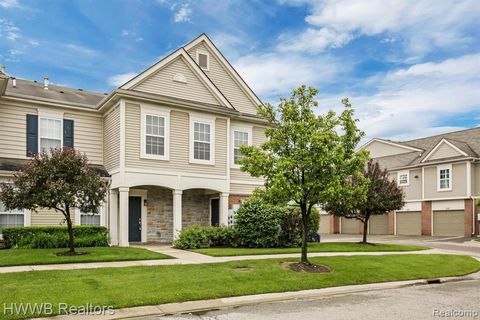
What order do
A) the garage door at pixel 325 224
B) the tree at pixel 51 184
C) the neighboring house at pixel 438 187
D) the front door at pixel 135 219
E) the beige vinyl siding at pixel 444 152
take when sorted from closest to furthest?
the tree at pixel 51 184 → the front door at pixel 135 219 → the neighboring house at pixel 438 187 → the beige vinyl siding at pixel 444 152 → the garage door at pixel 325 224

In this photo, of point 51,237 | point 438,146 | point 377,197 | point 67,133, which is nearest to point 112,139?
point 67,133

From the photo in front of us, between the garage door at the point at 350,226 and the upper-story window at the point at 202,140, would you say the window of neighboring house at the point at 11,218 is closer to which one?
the upper-story window at the point at 202,140

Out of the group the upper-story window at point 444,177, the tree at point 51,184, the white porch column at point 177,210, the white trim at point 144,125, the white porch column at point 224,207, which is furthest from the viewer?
the upper-story window at point 444,177

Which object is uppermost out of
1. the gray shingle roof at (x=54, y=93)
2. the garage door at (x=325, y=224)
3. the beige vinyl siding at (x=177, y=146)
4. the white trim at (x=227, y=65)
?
the white trim at (x=227, y=65)

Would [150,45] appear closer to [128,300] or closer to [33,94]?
[33,94]

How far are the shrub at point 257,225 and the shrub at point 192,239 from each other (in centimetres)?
158

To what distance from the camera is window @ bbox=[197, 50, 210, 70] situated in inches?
902

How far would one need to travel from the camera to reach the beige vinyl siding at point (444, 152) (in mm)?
32553

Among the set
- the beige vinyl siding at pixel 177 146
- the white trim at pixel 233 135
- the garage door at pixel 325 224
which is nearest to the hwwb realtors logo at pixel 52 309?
the beige vinyl siding at pixel 177 146

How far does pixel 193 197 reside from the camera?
72.0 ft

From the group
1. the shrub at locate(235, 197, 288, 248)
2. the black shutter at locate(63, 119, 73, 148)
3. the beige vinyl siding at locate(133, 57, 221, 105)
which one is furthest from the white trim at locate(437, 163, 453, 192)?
the black shutter at locate(63, 119, 73, 148)

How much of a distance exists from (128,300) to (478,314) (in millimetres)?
6770

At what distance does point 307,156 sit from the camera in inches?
481

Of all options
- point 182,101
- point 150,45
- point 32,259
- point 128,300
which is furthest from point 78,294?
point 150,45
